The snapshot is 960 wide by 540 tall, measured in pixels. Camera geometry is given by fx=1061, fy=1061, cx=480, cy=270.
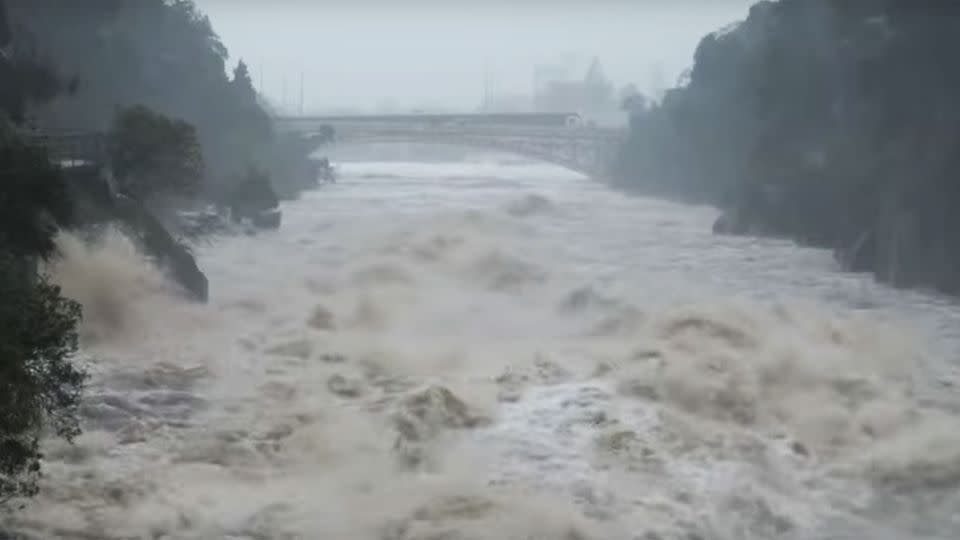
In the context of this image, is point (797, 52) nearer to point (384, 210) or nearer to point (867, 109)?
point (867, 109)

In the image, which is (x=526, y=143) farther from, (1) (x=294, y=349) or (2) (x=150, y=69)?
(1) (x=294, y=349)

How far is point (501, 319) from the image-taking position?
2388cm

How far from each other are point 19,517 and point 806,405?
11043 mm

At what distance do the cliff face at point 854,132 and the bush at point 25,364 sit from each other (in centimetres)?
2428

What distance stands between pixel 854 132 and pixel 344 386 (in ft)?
79.9

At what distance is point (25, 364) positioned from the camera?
9.54 metres

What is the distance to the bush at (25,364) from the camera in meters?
9.06

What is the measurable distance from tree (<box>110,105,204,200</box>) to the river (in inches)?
127

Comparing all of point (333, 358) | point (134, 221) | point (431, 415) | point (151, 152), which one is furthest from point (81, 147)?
point (431, 415)

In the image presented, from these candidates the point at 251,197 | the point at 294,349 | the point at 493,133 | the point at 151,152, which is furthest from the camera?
the point at 493,133

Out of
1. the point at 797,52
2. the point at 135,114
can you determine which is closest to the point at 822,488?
the point at 135,114

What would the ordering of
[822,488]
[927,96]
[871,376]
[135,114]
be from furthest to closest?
[927,96] → [135,114] → [871,376] → [822,488]

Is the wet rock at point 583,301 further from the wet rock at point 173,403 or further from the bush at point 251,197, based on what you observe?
A: the bush at point 251,197

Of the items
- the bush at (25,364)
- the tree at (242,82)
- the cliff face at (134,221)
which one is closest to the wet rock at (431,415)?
the bush at (25,364)
